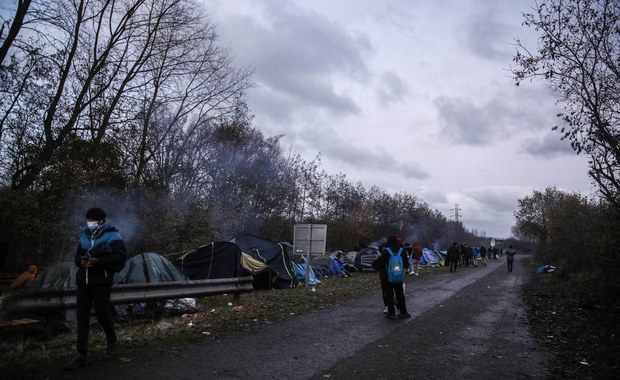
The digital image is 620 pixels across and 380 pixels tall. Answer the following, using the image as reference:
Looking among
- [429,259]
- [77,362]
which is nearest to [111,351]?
[77,362]

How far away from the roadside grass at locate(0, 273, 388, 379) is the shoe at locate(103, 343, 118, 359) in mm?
94

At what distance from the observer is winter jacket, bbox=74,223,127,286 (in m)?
5.11

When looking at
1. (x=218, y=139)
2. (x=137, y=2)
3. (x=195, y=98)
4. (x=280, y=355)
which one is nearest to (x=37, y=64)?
(x=137, y=2)

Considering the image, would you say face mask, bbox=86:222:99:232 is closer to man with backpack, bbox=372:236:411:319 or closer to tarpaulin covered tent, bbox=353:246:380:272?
man with backpack, bbox=372:236:411:319

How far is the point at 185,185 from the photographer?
21.0 m

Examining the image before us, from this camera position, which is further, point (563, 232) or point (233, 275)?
point (563, 232)

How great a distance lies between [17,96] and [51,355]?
11341mm

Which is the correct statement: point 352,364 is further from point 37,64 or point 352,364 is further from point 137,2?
point 137,2

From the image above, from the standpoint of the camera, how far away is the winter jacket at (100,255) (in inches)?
201

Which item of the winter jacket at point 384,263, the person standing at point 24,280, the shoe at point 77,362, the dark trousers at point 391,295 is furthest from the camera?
the person standing at point 24,280

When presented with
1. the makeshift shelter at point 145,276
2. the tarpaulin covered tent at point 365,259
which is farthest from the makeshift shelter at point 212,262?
the tarpaulin covered tent at point 365,259

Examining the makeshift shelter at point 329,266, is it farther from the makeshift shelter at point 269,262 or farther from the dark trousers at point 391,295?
the dark trousers at point 391,295

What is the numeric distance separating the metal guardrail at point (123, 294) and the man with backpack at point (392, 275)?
A: 11.1 ft

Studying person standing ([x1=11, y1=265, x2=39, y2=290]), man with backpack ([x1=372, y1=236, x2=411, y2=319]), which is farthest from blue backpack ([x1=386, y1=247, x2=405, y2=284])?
person standing ([x1=11, y1=265, x2=39, y2=290])
